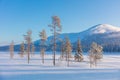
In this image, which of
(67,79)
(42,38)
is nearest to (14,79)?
(67,79)

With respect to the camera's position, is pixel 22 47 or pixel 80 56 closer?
pixel 80 56

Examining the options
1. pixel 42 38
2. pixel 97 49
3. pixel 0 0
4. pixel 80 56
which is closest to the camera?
pixel 0 0

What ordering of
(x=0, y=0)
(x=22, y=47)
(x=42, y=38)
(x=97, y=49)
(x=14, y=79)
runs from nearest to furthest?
(x=0, y=0), (x=14, y=79), (x=42, y=38), (x=97, y=49), (x=22, y=47)

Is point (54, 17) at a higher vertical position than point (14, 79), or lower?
higher

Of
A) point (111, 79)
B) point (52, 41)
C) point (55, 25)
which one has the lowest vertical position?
point (111, 79)

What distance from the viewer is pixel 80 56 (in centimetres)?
7325

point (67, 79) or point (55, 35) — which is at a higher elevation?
point (55, 35)

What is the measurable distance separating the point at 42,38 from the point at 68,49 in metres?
8.91

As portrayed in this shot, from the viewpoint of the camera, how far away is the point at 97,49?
64750 mm

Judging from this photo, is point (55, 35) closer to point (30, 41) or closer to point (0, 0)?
point (30, 41)

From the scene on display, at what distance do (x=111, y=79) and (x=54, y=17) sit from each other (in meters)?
24.4

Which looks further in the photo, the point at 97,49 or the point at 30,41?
the point at 97,49

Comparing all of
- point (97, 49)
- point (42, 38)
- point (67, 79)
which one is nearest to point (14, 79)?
point (67, 79)

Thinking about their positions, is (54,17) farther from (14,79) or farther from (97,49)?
(97,49)
